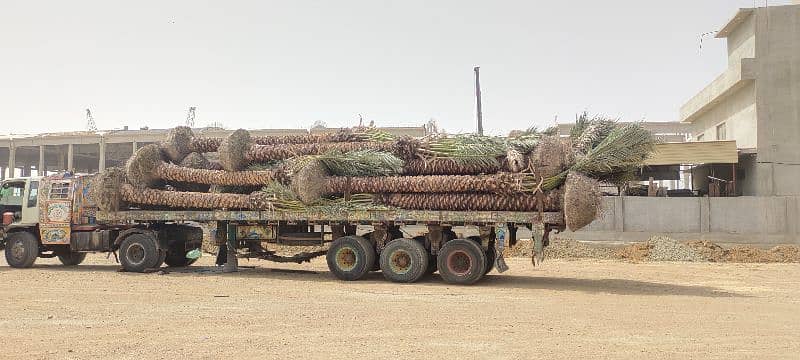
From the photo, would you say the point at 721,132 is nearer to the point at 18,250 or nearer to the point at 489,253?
the point at 489,253

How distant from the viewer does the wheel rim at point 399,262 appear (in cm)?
1446

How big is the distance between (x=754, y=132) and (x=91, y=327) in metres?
25.6

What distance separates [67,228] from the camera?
17156mm

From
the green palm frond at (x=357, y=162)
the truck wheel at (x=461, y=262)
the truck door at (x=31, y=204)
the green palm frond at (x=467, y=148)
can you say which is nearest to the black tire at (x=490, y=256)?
the truck wheel at (x=461, y=262)

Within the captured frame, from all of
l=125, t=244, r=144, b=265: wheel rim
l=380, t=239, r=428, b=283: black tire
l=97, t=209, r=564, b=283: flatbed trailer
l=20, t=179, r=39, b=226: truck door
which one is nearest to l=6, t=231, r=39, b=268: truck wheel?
l=20, t=179, r=39, b=226: truck door

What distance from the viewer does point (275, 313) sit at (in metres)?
9.77

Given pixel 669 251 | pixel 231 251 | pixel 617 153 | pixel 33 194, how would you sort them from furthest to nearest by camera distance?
pixel 669 251, pixel 33 194, pixel 231 251, pixel 617 153

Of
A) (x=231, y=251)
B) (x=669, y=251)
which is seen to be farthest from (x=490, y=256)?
(x=669, y=251)

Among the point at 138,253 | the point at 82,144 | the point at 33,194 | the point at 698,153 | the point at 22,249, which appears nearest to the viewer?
the point at 138,253

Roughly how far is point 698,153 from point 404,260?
1626cm

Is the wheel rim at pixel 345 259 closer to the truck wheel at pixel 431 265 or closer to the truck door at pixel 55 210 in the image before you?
the truck wheel at pixel 431 265

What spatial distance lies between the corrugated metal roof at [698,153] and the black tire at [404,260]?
46.1ft

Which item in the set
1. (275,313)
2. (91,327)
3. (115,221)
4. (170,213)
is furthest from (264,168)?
(91,327)

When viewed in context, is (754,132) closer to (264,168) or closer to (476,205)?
(476,205)
